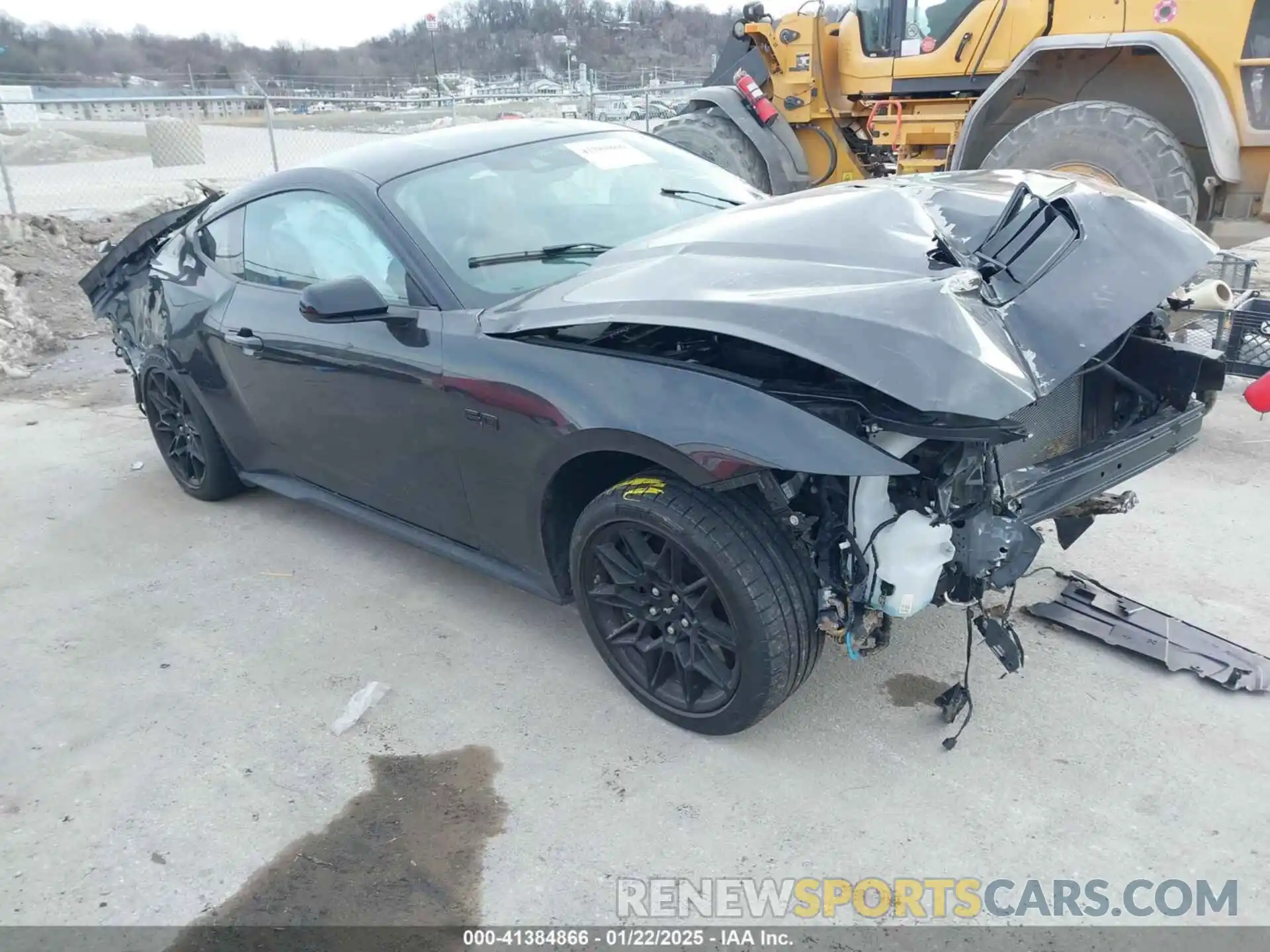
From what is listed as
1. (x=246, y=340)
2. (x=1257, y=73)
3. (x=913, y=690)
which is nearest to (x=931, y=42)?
(x=1257, y=73)

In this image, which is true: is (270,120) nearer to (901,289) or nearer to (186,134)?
(186,134)

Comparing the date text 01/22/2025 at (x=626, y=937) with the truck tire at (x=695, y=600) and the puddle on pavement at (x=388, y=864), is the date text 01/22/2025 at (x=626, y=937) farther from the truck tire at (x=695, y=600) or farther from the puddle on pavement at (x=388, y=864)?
the truck tire at (x=695, y=600)

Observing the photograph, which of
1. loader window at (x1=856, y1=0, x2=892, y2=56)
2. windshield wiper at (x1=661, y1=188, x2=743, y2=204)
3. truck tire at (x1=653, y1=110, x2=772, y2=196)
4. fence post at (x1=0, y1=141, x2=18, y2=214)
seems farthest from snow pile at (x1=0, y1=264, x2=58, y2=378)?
loader window at (x1=856, y1=0, x2=892, y2=56)

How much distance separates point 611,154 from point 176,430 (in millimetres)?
2648

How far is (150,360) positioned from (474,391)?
8.43 ft

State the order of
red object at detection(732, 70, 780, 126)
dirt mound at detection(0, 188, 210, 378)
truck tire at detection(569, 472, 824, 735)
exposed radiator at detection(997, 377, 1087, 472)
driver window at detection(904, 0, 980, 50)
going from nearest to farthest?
truck tire at detection(569, 472, 824, 735) < exposed radiator at detection(997, 377, 1087, 472) < driver window at detection(904, 0, 980, 50) < dirt mound at detection(0, 188, 210, 378) < red object at detection(732, 70, 780, 126)

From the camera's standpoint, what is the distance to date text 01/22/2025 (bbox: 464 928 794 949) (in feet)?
7.04

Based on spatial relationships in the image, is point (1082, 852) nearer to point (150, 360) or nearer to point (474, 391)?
point (474, 391)

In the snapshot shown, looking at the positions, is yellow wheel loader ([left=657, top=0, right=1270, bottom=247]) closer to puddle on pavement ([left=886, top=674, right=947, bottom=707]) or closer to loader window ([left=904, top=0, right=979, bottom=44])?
loader window ([left=904, top=0, right=979, bottom=44])

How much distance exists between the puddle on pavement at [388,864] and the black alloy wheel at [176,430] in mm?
2497

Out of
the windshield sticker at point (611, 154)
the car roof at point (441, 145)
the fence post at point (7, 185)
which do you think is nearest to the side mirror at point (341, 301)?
the car roof at point (441, 145)

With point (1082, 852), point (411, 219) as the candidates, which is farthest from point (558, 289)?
point (1082, 852)

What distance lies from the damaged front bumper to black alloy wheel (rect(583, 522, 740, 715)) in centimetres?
85

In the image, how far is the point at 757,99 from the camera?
8500mm
